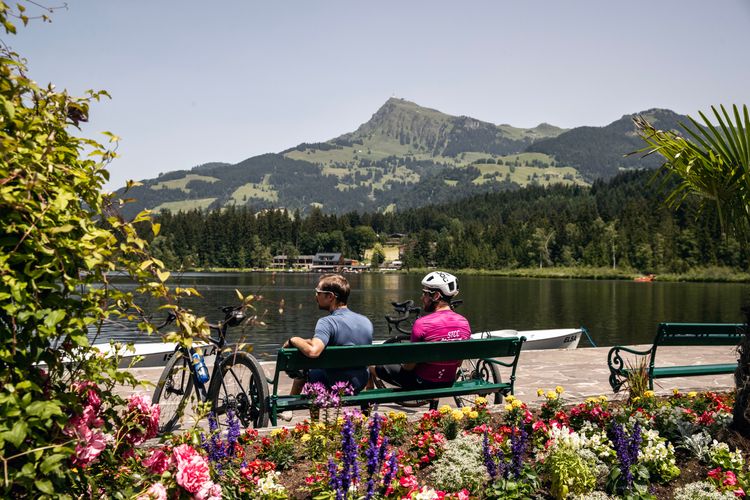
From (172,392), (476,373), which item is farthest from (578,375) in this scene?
(172,392)

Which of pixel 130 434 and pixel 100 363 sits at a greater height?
pixel 100 363

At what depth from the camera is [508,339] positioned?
265 inches

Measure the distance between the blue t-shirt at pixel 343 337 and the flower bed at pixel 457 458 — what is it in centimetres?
104

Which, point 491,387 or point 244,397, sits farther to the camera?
point 491,387

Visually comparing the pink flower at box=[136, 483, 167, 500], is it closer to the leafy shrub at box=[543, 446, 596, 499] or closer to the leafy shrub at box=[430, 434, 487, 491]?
the leafy shrub at box=[430, 434, 487, 491]

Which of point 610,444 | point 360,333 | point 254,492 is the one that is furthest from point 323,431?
point 610,444

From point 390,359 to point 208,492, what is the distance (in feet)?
10.8

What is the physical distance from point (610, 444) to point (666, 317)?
148ft

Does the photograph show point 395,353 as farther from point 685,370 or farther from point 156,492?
point 685,370

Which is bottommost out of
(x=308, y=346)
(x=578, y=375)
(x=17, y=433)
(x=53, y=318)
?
(x=578, y=375)

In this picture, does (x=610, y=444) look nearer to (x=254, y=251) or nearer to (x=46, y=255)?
(x=46, y=255)

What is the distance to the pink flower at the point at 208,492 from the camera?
2.74 meters

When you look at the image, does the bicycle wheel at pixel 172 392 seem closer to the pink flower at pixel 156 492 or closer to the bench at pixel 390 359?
the bench at pixel 390 359

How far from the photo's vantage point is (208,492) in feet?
9.32
